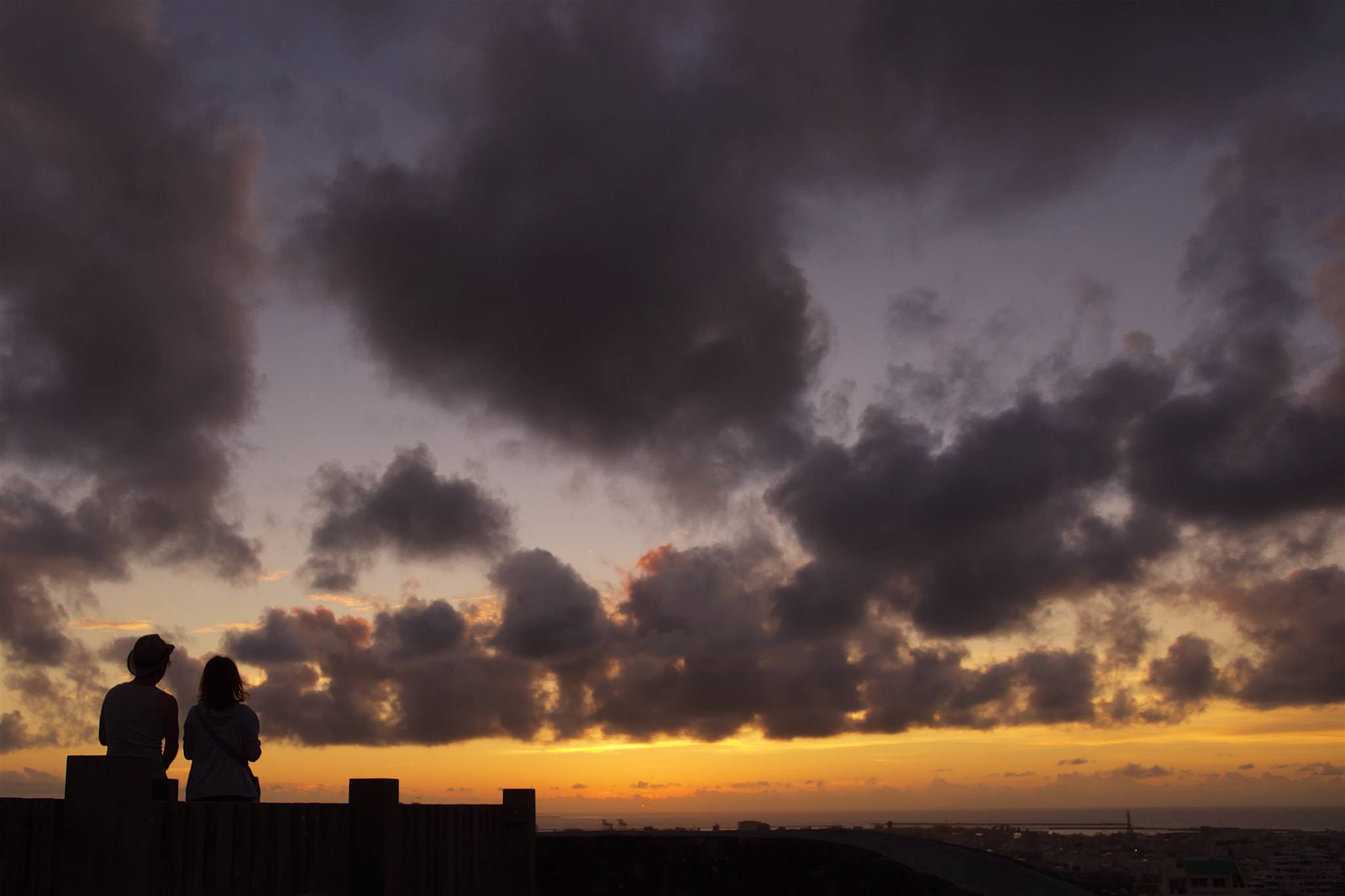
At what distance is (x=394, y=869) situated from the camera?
5523mm

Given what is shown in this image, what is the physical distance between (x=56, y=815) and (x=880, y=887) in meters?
8.27

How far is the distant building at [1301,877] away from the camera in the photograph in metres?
10.6

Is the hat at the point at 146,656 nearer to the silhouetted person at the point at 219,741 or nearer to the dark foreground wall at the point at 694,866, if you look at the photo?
the silhouetted person at the point at 219,741

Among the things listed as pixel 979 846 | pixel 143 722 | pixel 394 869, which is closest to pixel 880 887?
pixel 979 846

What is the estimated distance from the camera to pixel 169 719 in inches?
214

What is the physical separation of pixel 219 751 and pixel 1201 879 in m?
9.60

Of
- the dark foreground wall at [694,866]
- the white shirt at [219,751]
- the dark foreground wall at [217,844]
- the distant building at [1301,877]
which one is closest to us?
the dark foreground wall at [217,844]

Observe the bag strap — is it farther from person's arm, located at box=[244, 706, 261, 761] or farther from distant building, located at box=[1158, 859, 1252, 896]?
distant building, located at box=[1158, 859, 1252, 896]

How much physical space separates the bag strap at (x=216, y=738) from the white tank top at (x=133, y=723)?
9.5 inches

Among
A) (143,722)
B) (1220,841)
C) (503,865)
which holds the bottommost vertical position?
(1220,841)

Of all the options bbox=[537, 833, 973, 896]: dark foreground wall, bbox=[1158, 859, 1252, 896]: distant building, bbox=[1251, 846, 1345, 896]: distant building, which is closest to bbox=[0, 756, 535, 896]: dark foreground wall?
bbox=[537, 833, 973, 896]: dark foreground wall

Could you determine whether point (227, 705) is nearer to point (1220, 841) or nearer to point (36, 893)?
point (36, 893)

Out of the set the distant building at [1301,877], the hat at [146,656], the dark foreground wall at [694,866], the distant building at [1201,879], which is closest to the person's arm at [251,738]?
the hat at [146,656]

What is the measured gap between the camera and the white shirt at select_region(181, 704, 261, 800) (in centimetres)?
531
